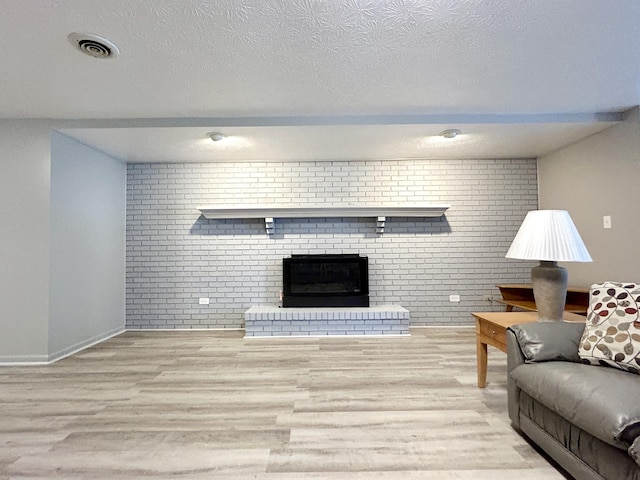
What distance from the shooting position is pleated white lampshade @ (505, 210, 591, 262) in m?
2.20

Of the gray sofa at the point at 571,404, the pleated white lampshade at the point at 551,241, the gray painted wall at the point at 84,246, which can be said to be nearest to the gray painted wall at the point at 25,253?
the gray painted wall at the point at 84,246

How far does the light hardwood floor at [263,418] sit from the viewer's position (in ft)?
5.78

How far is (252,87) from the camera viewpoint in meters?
2.87

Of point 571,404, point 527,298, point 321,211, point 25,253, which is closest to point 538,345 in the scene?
point 571,404

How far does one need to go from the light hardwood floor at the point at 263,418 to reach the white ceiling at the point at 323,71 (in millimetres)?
2303

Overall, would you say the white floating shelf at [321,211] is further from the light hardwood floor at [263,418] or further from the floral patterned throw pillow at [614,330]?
the floral patterned throw pillow at [614,330]

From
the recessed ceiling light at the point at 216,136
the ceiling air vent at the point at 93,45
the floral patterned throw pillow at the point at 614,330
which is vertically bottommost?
the floral patterned throw pillow at the point at 614,330

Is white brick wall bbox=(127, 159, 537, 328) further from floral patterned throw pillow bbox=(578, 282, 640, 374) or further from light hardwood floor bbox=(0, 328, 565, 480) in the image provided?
floral patterned throw pillow bbox=(578, 282, 640, 374)

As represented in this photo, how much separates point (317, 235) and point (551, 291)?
3071 millimetres

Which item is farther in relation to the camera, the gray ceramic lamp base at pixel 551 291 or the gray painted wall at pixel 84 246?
the gray painted wall at pixel 84 246

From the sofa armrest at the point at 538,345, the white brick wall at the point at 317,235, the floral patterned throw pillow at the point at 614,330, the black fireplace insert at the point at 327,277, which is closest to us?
the floral patterned throw pillow at the point at 614,330

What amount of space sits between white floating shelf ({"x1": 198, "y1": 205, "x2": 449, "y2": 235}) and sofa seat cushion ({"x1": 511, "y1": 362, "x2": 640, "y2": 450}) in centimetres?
295

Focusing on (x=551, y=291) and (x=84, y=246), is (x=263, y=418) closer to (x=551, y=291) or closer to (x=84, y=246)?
(x=551, y=291)

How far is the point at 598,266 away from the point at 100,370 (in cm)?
512
